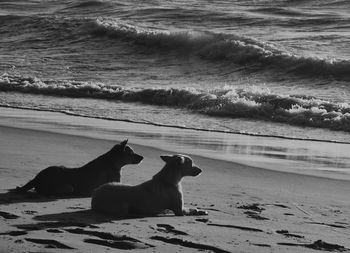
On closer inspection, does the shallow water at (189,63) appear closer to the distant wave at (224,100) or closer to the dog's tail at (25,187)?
the distant wave at (224,100)

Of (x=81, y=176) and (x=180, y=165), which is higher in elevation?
(x=180, y=165)

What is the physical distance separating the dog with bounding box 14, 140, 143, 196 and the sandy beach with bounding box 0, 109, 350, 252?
0.51 ft

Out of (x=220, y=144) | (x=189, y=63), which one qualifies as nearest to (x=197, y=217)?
(x=220, y=144)

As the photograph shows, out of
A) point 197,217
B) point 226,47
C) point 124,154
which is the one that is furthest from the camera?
point 226,47

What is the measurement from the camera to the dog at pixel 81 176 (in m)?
8.49

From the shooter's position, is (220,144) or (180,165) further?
(220,144)

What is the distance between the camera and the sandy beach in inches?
257

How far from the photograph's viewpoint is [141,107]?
61.3 feet

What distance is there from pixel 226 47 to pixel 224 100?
9.84 meters

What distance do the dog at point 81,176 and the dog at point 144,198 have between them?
787 millimetres

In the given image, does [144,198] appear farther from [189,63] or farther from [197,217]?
[189,63]

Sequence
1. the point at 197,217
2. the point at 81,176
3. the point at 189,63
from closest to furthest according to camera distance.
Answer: the point at 197,217, the point at 81,176, the point at 189,63

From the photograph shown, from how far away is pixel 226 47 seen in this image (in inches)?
1103

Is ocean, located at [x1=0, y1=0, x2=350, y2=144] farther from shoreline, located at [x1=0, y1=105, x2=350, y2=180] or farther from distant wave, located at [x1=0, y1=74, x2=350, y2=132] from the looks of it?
shoreline, located at [x1=0, y1=105, x2=350, y2=180]
